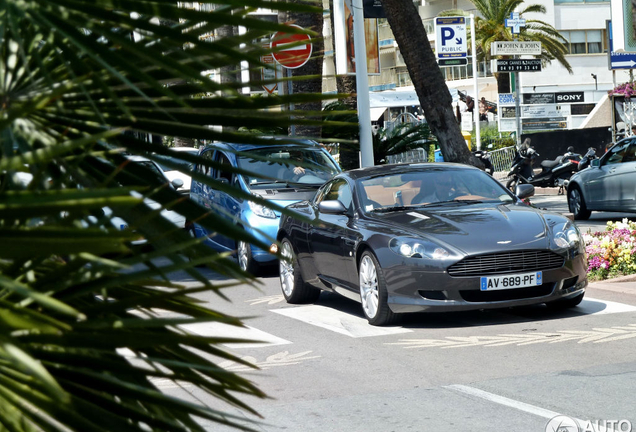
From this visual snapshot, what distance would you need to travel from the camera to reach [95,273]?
4.74ft

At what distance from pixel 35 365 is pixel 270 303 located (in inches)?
404

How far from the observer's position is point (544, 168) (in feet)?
93.4

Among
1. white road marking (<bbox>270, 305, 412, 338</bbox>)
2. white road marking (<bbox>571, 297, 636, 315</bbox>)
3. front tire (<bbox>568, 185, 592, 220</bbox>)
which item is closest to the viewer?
white road marking (<bbox>270, 305, 412, 338</bbox>)

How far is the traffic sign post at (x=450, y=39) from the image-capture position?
125ft

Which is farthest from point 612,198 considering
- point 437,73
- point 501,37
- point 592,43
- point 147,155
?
point 592,43

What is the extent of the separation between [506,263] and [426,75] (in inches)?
339

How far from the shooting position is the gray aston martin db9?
8.59 metres

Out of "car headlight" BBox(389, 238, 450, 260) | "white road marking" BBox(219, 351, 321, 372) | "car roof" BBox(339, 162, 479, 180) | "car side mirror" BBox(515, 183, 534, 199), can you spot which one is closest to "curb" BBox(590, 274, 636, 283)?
"car side mirror" BBox(515, 183, 534, 199)

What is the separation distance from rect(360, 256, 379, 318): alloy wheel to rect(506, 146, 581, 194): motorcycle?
17.2 meters

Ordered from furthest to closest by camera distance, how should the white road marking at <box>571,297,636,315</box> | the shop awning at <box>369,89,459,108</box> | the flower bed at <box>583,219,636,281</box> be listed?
the shop awning at <box>369,89,459,108</box> → the flower bed at <box>583,219,636,281</box> → the white road marking at <box>571,297,636,315</box>

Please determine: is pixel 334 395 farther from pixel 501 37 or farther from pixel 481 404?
pixel 501 37

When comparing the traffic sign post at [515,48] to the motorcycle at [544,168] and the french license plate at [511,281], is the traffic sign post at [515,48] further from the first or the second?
the french license plate at [511,281]

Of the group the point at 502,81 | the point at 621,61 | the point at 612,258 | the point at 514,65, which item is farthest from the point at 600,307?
the point at 502,81

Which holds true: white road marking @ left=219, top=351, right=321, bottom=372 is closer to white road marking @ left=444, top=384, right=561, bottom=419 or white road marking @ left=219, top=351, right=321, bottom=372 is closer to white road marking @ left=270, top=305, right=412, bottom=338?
white road marking @ left=270, top=305, right=412, bottom=338
